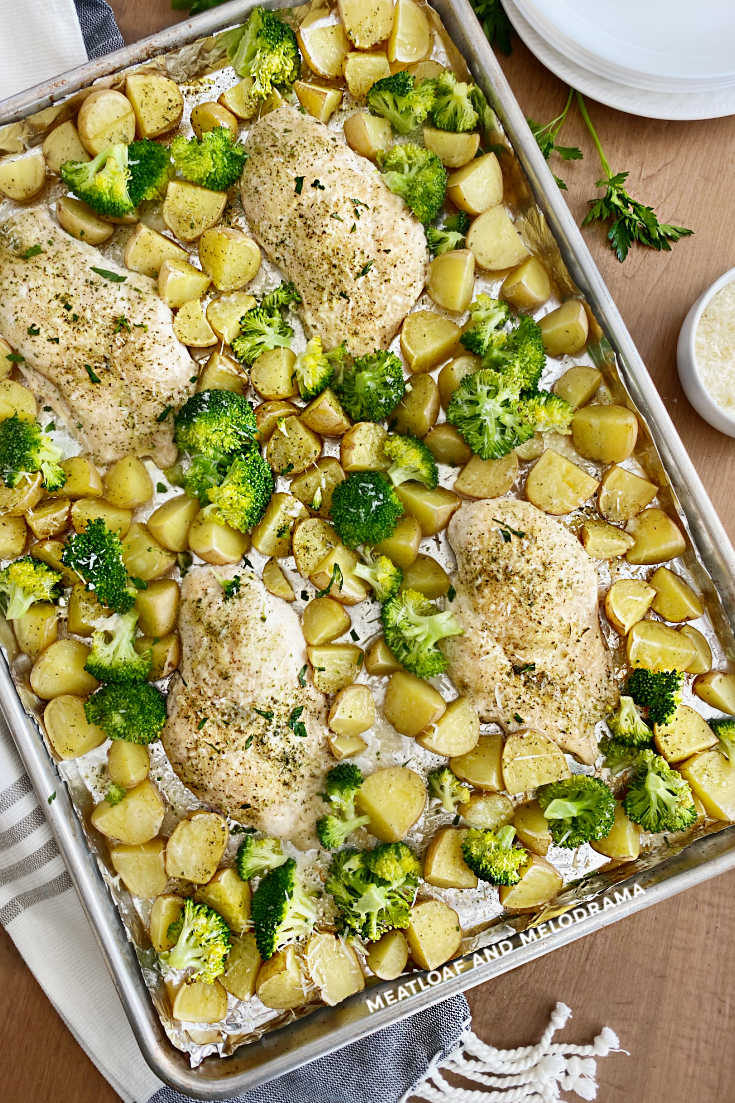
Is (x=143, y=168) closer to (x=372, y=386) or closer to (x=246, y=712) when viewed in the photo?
(x=372, y=386)

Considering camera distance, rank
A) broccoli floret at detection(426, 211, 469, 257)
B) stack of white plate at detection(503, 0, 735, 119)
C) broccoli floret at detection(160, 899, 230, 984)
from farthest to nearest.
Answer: stack of white plate at detection(503, 0, 735, 119) < broccoli floret at detection(426, 211, 469, 257) < broccoli floret at detection(160, 899, 230, 984)

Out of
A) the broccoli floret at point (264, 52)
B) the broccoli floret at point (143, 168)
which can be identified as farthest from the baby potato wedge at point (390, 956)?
the broccoli floret at point (264, 52)

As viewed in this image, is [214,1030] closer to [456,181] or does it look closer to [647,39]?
[456,181]

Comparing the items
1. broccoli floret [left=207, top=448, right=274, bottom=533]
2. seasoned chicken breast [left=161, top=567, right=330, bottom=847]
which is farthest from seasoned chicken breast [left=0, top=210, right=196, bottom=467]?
seasoned chicken breast [left=161, top=567, right=330, bottom=847]

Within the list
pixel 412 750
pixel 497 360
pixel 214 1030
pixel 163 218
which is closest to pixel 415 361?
pixel 497 360

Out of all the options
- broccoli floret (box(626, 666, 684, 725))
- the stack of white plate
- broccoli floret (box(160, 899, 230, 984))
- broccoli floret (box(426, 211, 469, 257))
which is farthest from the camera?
the stack of white plate

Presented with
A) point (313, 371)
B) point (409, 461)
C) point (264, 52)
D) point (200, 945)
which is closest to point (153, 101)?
point (264, 52)

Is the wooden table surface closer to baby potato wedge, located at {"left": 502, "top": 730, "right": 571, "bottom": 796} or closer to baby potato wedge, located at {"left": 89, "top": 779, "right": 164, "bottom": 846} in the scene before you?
baby potato wedge, located at {"left": 502, "top": 730, "right": 571, "bottom": 796}
